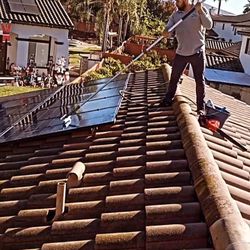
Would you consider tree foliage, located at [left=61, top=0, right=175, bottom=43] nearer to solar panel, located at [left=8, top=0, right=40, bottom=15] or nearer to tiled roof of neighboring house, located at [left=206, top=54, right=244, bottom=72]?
tiled roof of neighboring house, located at [left=206, top=54, right=244, bottom=72]

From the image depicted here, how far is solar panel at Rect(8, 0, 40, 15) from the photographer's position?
29531 mm

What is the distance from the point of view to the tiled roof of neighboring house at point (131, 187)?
3.56 metres

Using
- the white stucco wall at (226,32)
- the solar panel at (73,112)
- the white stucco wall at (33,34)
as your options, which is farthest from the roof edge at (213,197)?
the white stucco wall at (226,32)

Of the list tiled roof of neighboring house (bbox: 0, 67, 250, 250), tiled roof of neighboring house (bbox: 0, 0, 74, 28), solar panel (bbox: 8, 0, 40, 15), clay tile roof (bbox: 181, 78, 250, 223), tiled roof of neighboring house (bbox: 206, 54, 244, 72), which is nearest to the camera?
tiled roof of neighboring house (bbox: 0, 67, 250, 250)

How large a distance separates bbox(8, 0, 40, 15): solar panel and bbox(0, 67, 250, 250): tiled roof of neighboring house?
2445cm

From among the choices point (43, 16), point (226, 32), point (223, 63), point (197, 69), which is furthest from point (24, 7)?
point (226, 32)

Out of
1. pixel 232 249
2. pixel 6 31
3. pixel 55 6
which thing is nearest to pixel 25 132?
pixel 232 249

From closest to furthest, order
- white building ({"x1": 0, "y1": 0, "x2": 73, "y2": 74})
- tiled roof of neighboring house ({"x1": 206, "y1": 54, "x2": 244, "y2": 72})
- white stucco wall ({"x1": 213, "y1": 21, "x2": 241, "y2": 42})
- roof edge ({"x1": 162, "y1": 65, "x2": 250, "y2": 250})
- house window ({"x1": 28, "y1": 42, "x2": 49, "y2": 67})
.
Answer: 1. roof edge ({"x1": 162, "y1": 65, "x2": 250, "y2": 250})
2. white building ({"x1": 0, "y1": 0, "x2": 73, "y2": 74})
3. tiled roof of neighboring house ({"x1": 206, "y1": 54, "x2": 244, "y2": 72})
4. house window ({"x1": 28, "y1": 42, "x2": 49, "y2": 67})
5. white stucco wall ({"x1": 213, "y1": 21, "x2": 241, "y2": 42})

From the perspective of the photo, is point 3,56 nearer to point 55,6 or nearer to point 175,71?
point 55,6

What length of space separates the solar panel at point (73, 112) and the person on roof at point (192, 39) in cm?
116

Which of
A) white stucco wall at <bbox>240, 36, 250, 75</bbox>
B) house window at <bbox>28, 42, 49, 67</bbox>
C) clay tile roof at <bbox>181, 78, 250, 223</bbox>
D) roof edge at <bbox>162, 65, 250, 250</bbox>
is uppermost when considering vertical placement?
roof edge at <bbox>162, 65, 250, 250</bbox>

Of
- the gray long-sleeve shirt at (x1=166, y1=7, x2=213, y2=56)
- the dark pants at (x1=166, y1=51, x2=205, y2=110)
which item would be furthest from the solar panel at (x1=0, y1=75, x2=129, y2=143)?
the gray long-sleeve shirt at (x1=166, y1=7, x2=213, y2=56)

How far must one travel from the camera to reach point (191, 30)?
21.2 feet

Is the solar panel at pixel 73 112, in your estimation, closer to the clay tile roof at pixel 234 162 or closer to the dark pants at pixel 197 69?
the dark pants at pixel 197 69
